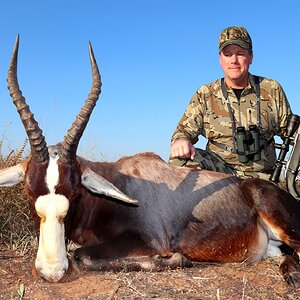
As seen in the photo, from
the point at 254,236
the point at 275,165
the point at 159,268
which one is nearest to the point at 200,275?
the point at 159,268

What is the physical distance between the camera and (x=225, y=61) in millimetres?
7324

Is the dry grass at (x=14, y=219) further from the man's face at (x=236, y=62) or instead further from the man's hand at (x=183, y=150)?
the man's face at (x=236, y=62)

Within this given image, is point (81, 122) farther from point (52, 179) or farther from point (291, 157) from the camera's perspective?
point (291, 157)

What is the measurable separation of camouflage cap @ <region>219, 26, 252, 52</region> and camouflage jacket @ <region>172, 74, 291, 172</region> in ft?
1.59

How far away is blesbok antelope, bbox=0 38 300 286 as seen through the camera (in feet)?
13.4

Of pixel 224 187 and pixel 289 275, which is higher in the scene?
pixel 224 187

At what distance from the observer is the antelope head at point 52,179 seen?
3938 millimetres

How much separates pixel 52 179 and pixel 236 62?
4002 mm

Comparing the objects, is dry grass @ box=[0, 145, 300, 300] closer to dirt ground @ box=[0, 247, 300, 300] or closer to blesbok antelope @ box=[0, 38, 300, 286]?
dirt ground @ box=[0, 247, 300, 300]

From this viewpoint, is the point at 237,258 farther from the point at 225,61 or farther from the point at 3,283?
the point at 225,61

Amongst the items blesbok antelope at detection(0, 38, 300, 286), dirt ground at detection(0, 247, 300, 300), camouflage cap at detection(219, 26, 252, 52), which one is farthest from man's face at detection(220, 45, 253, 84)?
dirt ground at detection(0, 247, 300, 300)

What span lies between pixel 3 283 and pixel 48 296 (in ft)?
2.11

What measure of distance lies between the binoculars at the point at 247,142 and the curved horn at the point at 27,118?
3.11 m

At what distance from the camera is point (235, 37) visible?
7.19 m
